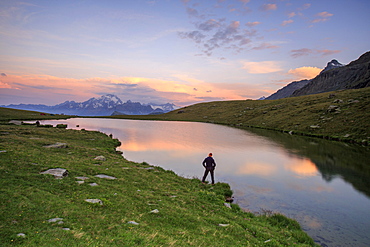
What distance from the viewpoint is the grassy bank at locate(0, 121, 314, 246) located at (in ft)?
31.3

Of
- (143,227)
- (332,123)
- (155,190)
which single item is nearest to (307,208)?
(155,190)

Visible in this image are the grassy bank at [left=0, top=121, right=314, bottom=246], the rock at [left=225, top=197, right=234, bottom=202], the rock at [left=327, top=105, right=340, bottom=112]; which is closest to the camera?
the grassy bank at [left=0, top=121, right=314, bottom=246]

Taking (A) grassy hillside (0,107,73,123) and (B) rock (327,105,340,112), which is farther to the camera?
(A) grassy hillside (0,107,73,123)

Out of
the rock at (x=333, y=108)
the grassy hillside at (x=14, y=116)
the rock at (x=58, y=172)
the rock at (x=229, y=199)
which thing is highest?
the rock at (x=333, y=108)

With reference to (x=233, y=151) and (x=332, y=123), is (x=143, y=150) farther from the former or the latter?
(x=332, y=123)

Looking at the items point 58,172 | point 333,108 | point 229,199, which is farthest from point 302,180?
point 333,108

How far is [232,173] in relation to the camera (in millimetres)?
30719

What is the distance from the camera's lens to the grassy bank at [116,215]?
31.3 feet

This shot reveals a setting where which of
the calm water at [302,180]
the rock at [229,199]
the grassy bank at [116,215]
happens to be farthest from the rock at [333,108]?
the grassy bank at [116,215]

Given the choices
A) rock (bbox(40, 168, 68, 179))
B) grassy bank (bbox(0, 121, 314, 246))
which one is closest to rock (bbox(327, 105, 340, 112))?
grassy bank (bbox(0, 121, 314, 246))

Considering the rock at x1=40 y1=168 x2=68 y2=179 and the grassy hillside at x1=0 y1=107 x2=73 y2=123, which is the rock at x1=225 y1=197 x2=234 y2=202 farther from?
the grassy hillside at x1=0 y1=107 x2=73 y2=123

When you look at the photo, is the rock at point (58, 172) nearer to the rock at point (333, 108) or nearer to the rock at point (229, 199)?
the rock at point (229, 199)

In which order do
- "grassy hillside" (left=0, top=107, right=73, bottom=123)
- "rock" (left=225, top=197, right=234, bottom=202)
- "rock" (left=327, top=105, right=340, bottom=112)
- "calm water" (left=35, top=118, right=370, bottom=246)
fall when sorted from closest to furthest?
"calm water" (left=35, top=118, right=370, bottom=246) → "rock" (left=225, top=197, right=234, bottom=202) → "rock" (left=327, top=105, right=340, bottom=112) → "grassy hillside" (left=0, top=107, right=73, bottom=123)

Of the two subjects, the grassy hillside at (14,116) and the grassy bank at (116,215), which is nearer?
the grassy bank at (116,215)
